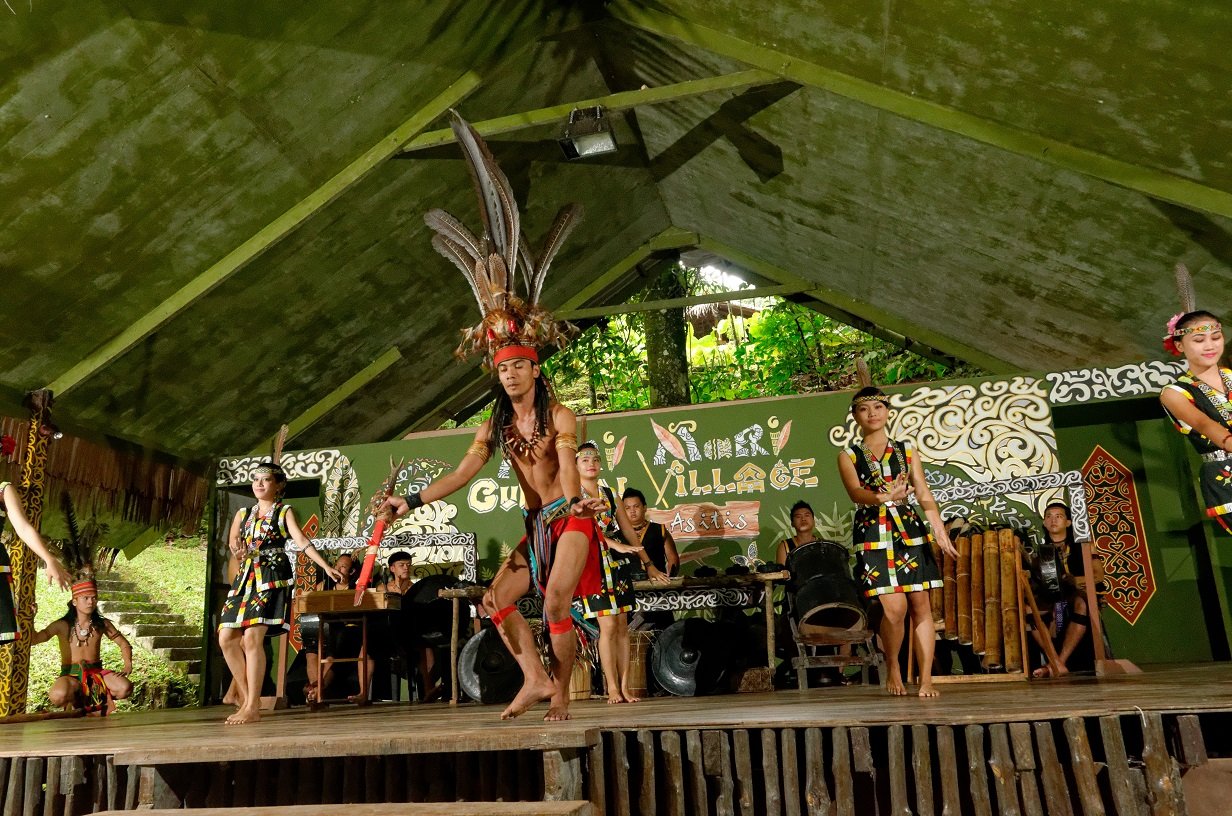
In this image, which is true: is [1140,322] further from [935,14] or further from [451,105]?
[451,105]

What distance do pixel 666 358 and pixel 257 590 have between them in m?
8.78

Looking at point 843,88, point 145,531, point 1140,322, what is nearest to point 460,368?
point 145,531

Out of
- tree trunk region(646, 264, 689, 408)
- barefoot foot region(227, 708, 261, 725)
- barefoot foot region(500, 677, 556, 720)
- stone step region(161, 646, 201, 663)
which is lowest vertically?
barefoot foot region(227, 708, 261, 725)

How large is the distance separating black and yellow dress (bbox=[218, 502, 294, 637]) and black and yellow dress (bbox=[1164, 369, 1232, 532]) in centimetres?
443

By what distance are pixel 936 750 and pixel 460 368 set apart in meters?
9.38

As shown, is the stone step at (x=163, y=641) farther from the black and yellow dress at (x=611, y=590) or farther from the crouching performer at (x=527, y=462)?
the crouching performer at (x=527, y=462)

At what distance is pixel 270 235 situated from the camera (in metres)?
7.99

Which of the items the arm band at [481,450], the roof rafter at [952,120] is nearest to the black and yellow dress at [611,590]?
the arm band at [481,450]

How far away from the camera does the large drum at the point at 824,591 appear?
717cm

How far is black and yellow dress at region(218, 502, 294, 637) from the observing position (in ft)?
17.5

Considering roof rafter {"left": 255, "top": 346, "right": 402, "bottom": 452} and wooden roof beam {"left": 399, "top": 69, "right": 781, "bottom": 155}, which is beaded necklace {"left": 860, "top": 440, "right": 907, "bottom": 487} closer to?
wooden roof beam {"left": 399, "top": 69, "right": 781, "bottom": 155}

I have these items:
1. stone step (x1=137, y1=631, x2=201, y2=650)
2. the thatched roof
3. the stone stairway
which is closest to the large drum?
the thatched roof

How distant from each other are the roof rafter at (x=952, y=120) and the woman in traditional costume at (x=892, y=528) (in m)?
2.53

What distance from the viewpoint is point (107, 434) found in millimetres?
9086
